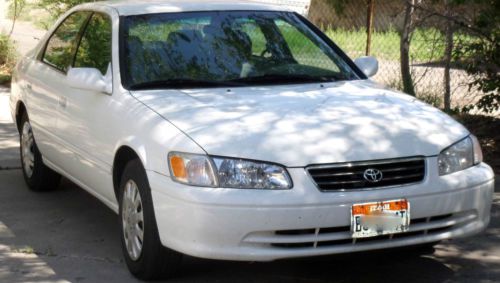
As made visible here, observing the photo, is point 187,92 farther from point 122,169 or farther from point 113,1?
point 113,1

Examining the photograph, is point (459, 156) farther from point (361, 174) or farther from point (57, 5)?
point (57, 5)

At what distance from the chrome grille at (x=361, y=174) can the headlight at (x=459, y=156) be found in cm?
18

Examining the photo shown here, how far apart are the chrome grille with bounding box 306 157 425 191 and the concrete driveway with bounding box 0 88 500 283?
16.5 inches

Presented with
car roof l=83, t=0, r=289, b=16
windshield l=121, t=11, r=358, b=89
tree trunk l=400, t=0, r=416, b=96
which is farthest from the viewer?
tree trunk l=400, t=0, r=416, b=96

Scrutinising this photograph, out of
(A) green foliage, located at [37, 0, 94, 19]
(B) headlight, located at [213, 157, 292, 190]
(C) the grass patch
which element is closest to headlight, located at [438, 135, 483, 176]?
(B) headlight, located at [213, 157, 292, 190]

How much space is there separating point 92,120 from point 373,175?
2.04m

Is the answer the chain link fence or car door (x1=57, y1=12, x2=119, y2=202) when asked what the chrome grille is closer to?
car door (x1=57, y1=12, x2=119, y2=202)

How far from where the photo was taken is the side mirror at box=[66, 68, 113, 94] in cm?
596

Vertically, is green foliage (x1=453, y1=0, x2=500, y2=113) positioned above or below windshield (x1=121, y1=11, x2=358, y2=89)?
below

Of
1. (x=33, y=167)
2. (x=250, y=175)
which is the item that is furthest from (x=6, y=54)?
(x=250, y=175)

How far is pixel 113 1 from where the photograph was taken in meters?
7.12

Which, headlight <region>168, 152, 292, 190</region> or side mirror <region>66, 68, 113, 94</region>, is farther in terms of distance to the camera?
side mirror <region>66, 68, 113, 94</region>

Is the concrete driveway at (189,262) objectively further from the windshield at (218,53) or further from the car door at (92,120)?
the windshield at (218,53)

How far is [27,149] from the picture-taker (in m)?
7.72
